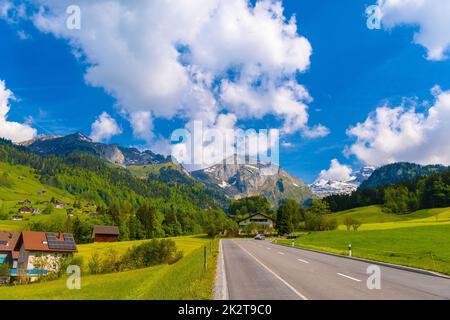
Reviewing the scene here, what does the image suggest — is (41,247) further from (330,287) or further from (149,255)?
(330,287)

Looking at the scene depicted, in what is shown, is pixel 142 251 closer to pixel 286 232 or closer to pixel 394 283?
pixel 394 283

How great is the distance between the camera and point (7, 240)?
99.6m

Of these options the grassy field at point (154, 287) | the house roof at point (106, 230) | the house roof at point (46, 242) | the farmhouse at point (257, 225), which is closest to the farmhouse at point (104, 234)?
the house roof at point (106, 230)

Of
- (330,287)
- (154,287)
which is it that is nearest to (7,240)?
(154,287)

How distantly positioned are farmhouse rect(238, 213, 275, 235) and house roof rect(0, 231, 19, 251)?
7757 cm

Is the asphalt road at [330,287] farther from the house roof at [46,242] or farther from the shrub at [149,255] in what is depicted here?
the house roof at [46,242]

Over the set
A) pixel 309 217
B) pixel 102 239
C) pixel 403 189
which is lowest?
pixel 102 239

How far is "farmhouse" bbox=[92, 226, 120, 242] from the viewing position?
12678 cm

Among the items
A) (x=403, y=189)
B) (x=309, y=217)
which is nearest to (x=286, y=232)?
(x=309, y=217)

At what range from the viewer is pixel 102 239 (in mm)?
127875

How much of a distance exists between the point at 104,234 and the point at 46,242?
50.3 metres

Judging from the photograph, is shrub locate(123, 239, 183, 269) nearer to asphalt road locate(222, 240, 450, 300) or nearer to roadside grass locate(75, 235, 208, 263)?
roadside grass locate(75, 235, 208, 263)

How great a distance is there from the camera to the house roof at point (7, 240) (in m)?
97.7
